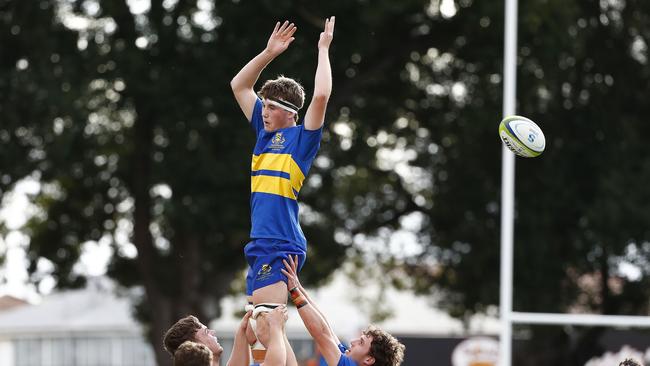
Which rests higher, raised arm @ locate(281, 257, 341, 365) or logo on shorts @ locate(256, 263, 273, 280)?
logo on shorts @ locate(256, 263, 273, 280)

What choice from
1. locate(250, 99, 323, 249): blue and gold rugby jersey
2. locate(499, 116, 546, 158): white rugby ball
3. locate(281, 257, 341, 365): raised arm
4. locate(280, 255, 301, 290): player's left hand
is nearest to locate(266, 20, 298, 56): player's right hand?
locate(250, 99, 323, 249): blue and gold rugby jersey

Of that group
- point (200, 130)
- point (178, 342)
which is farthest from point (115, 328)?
point (178, 342)

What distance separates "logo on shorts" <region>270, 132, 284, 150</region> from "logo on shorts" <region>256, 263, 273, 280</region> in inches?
24.3

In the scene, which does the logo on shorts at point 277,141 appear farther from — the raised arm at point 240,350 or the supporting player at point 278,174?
the raised arm at point 240,350

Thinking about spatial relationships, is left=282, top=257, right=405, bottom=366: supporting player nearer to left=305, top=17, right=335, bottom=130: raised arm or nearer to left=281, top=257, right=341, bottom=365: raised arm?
left=281, top=257, right=341, bottom=365: raised arm

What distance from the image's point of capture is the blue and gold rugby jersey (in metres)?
6.27

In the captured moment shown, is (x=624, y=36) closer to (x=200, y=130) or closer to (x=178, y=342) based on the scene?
(x=200, y=130)

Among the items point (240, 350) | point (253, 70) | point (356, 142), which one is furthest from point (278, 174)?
point (356, 142)

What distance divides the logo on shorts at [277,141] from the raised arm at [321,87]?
0.50 ft

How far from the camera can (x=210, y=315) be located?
20.8 m

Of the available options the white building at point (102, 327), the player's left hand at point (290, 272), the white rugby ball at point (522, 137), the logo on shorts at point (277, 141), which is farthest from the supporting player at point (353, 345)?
the white building at point (102, 327)

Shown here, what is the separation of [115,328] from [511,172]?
72.0 ft

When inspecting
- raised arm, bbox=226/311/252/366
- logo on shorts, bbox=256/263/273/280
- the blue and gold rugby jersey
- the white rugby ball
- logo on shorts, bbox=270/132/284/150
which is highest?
the white rugby ball

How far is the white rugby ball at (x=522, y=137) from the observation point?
8062 mm
